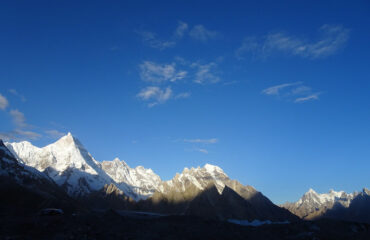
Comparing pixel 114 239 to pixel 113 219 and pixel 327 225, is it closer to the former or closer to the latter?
pixel 113 219

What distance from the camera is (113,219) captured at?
55812mm

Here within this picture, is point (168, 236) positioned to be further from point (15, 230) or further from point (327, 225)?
point (327, 225)

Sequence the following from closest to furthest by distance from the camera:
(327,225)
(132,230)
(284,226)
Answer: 1. (132,230)
2. (284,226)
3. (327,225)

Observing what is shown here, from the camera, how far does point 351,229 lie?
386ft

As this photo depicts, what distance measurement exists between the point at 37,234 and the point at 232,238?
3658cm

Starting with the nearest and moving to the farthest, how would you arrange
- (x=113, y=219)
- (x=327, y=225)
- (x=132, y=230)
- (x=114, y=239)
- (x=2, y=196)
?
(x=114, y=239) → (x=132, y=230) → (x=113, y=219) → (x=327, y=225) → (x=2, y=196)

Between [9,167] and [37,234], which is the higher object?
[9,167]

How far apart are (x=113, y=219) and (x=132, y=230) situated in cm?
787

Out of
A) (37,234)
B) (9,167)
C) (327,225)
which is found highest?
(9,167)

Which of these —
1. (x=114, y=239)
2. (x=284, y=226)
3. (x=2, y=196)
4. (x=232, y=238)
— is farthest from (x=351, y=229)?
(x=2, y=196)

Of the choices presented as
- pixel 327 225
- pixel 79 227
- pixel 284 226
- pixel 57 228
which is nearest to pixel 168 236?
pixel 79 227

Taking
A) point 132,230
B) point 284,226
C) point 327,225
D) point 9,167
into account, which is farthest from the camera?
point 9,167

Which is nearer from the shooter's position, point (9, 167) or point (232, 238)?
point (232, 238)

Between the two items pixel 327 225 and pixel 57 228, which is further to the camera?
pixel 327 225
